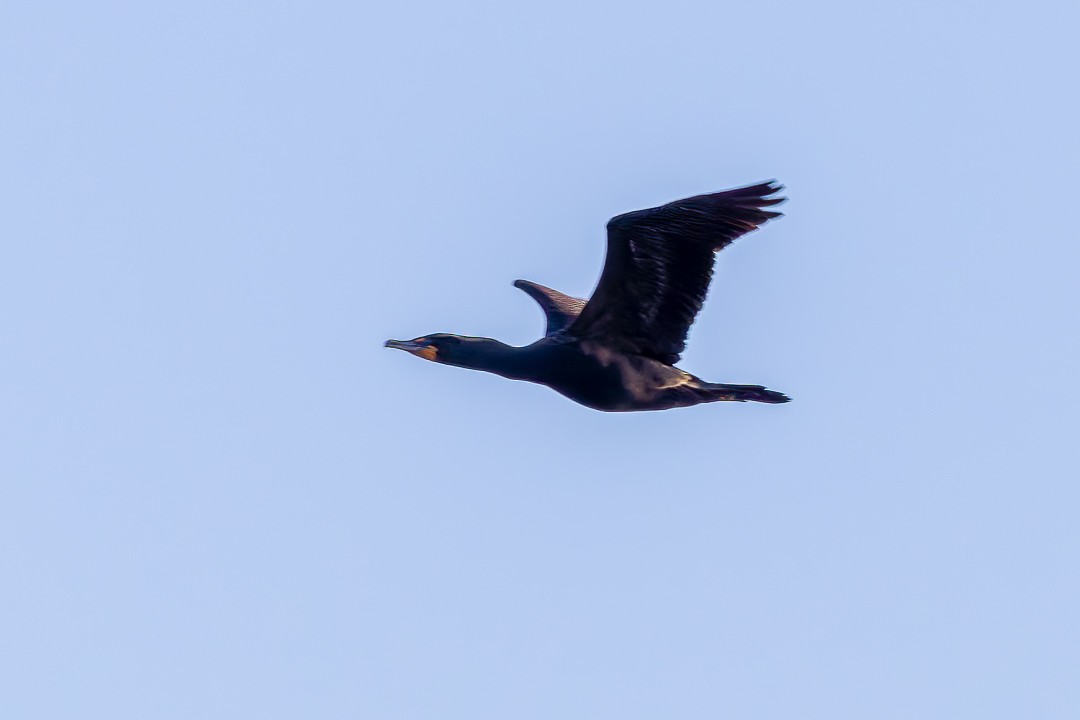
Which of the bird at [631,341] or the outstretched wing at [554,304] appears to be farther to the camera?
the outstretched wing at [554,304]

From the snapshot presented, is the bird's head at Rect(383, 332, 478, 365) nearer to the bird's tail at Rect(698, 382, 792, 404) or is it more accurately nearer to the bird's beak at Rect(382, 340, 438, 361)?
the bird's beak at Rect(382, 340, 438, 361)

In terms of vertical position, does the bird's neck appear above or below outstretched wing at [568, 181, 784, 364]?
below

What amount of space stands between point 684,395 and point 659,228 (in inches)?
61.6

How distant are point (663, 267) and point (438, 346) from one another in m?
1.96

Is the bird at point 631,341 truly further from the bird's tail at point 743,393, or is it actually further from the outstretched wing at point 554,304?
the outstretched wing at point 554,304

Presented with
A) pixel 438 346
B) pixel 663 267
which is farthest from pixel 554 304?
pixel 663 267

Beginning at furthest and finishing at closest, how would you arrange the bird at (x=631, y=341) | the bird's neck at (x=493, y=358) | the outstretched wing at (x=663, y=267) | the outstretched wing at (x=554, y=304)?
the outstretched wing at (x=554, y=304) → the bird's neck at (x=493, y=358) → the bird at (x=631, y=341) → the outstretched wing at (x=663, y=267)

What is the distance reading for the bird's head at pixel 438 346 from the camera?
1516cm

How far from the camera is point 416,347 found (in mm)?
15164

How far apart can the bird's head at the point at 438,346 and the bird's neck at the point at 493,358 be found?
0.04 m

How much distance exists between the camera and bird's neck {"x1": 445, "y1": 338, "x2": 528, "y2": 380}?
49.1 ft

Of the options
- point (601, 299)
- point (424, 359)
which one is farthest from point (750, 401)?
point (424, 359)

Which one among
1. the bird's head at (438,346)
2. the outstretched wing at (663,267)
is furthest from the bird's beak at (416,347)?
the outstretched wing at (663,267)

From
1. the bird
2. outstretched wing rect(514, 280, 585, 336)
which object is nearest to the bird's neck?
the bird
